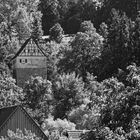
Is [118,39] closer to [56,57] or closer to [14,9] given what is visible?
[56,57]

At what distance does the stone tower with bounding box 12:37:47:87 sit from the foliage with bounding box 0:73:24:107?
26.3ft

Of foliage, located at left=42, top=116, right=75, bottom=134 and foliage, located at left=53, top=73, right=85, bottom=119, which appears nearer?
foliage, located at left=42, top=116, right=75, bottom=134

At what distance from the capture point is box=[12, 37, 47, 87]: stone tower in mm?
67500

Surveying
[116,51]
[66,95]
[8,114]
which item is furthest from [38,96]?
[8,114]

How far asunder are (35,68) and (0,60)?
5588mm

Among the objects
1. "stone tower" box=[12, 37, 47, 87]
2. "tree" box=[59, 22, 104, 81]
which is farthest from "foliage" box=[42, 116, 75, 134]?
"tree" box=[59, 22, 104, 81]

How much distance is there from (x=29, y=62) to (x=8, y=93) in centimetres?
1594

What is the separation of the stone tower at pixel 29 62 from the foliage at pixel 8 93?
8030 mm

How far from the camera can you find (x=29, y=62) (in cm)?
6894

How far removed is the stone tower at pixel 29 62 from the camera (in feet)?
221

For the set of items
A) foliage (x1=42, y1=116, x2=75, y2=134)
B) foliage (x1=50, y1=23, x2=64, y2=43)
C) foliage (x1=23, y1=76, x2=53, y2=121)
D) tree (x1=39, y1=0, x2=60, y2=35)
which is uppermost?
tree (x1=39, y1=0, x2=60, y2=35)

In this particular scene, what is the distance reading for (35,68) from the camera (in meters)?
68.4

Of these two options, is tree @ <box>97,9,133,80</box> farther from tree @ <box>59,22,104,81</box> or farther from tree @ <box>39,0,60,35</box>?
tree @ <box>39,0,60,35</box>

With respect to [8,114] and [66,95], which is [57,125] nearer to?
[66,95]
